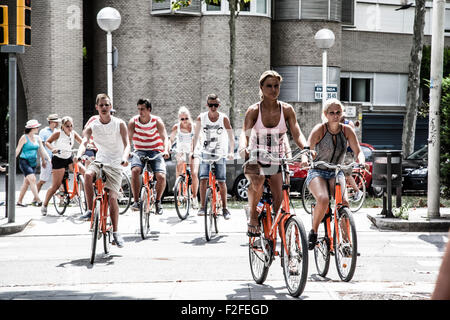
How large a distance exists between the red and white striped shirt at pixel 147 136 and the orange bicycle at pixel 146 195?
165mm

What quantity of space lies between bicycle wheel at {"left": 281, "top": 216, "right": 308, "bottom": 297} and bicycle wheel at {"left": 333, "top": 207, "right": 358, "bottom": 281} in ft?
2.35

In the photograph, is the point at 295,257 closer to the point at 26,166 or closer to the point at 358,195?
the point at 358,195

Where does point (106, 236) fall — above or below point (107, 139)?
below

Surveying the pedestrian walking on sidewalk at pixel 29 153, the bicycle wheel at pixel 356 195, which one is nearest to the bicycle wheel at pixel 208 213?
the bicycle wheel at pixel 356 195

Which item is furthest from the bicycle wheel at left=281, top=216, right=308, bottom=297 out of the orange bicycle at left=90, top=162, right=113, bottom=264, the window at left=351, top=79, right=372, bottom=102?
the window at left=351, top=79, right=372, bottom=102

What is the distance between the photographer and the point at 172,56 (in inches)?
1096

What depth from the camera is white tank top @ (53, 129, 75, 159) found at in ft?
44.9

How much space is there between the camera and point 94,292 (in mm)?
6504

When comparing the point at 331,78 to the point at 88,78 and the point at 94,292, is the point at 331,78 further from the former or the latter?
the point at 94,292

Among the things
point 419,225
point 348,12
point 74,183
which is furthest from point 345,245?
point 348,12

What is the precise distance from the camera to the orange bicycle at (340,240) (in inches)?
262

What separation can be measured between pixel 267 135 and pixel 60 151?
7.92 metres

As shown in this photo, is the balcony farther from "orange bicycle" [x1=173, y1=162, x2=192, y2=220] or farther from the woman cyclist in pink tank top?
the woman cyclist in pink tank top

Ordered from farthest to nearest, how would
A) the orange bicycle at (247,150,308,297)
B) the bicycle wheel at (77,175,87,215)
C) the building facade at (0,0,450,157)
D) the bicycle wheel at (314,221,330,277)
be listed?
the building facade at (0,0,450,157), the bicycle wheel at (77,175,87,215), the bicycle wheel at (314,221,330,277), the orange bicycle at (247,150,308,297)
